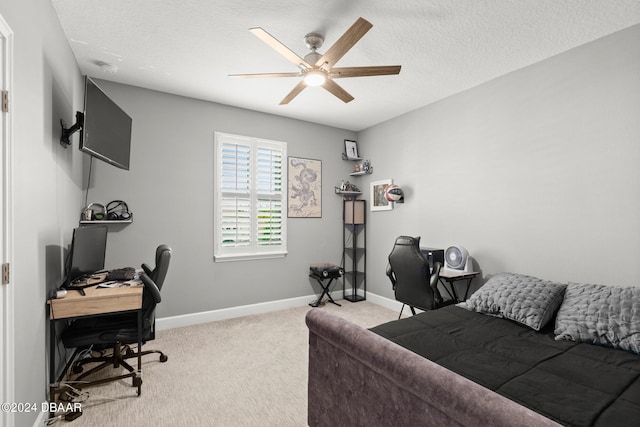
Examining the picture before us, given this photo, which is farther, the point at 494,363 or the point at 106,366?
the point at 106,366

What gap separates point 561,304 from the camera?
2.24 metres

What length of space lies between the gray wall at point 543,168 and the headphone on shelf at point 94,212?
3.78 metres

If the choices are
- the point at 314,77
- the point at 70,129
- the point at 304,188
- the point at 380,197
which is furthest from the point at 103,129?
the point at 380,197

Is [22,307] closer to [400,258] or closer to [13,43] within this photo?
[13,43]

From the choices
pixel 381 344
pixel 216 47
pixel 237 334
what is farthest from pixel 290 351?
pixel 216 47

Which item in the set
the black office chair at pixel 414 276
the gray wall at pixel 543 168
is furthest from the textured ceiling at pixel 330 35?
the black office chair at pixel 414 276

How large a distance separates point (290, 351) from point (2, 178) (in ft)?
8.44

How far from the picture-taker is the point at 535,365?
5.27 feet

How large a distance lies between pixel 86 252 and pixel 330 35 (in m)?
2.74

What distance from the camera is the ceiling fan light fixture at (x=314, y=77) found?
2.42 meters

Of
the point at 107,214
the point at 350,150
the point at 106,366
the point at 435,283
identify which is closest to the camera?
the point at 106,366

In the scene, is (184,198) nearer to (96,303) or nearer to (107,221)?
(107,221)

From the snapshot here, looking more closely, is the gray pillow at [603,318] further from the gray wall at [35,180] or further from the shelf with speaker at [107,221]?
the shelf with speaker at [107,221]

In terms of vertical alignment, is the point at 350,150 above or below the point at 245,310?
above
